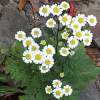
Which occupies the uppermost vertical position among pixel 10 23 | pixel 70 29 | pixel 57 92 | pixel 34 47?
pixel 10 23

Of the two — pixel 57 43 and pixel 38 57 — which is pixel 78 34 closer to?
pixel 57 43

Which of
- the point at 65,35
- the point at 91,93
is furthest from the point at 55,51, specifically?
the point at 91,93

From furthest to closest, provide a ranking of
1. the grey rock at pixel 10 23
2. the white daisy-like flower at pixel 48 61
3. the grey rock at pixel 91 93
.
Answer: the grey rock at pixel 10 23 → the grey rock at pixel 91 93 → the white daisy-like flower at pixel 48 61

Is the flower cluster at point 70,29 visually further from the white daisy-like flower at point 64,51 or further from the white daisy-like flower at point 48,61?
the white daisy-like flower at point 48,61

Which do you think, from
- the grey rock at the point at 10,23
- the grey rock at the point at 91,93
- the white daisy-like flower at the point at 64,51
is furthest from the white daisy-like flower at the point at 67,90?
the grey rock at the point at 10,23

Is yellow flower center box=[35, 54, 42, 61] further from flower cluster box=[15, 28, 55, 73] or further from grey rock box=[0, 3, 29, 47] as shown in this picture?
grey rock box=[0, 3, 29, 47]

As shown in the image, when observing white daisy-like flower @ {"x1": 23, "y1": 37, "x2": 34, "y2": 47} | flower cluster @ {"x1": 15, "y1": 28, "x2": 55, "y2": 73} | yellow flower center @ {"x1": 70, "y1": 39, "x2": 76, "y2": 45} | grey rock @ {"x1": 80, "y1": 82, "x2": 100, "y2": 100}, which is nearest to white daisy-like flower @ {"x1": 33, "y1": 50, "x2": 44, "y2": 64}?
flower cluster @ {"x1": 15, "y1": 28, "x2": 55, "y2": 73}

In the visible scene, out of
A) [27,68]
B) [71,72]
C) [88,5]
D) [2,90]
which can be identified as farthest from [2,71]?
[88,5]
